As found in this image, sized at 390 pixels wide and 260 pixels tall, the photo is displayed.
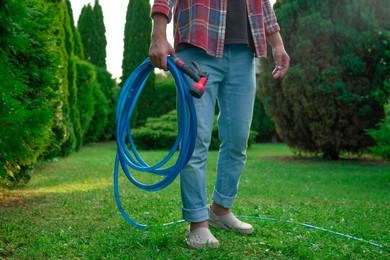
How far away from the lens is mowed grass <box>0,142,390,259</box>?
2719mm

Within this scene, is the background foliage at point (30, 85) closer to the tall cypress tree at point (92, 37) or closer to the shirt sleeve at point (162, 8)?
the shirt sleeve at point (162, 8)

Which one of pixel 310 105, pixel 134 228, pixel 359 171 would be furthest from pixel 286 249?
pixel 310 105

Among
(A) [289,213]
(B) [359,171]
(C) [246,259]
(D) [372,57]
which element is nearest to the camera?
(C) [246,259]

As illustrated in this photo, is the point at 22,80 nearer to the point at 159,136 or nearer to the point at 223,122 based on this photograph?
the point at 223,122

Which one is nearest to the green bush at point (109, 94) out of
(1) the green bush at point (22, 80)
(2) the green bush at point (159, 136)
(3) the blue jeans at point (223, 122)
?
(2) the green bush at point (159, 136)

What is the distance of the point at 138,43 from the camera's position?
15664mm

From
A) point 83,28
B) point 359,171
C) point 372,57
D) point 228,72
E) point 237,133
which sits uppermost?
point 83,28

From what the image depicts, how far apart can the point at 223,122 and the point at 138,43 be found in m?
13.2

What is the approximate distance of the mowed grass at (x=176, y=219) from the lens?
272cm

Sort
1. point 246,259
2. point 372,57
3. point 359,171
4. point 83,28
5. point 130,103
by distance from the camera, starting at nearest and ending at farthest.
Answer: point 246,259 < point 130,103 < point 359,171 < point 372,57 < point 83,28

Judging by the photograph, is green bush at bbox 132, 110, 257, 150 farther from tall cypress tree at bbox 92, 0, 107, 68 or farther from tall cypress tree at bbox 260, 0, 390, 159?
tall cypress tree at bbox 92, 0, 107, 68

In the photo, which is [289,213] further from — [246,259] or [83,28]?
[83,28]

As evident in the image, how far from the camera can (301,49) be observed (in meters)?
8.31

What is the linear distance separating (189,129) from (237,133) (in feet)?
1.20
